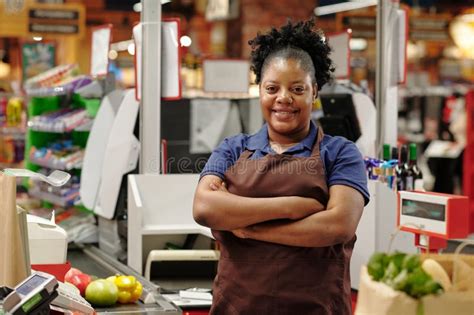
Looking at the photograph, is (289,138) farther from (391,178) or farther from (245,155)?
(391,178)

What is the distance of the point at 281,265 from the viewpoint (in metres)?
2.43

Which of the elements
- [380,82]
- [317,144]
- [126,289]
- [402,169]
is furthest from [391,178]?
[317,144]

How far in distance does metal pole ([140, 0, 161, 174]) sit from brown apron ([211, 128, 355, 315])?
2.53 metres

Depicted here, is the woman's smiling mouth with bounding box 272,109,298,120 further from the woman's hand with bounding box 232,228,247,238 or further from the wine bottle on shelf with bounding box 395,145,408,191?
the wine bottle on shelf with bounding box 395,145,408,191

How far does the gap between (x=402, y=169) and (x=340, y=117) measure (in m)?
0.96

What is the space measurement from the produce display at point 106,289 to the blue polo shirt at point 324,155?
92 cm

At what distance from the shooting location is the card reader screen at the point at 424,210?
3.34 meters

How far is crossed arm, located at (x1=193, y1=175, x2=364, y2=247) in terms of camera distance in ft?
7.87

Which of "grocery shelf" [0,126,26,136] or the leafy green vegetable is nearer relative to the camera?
the leafy green vegetable

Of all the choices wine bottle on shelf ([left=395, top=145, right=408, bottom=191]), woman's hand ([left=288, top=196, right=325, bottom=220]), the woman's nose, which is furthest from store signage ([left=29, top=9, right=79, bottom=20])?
woman's hand ([left=288, top=196, right=325, bottom=220])

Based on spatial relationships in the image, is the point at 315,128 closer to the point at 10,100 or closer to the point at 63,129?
the point at 63,129

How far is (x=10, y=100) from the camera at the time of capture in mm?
9156

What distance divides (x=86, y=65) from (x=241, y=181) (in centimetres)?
1431

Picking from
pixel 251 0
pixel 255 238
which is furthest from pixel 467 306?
pixel 251 0
